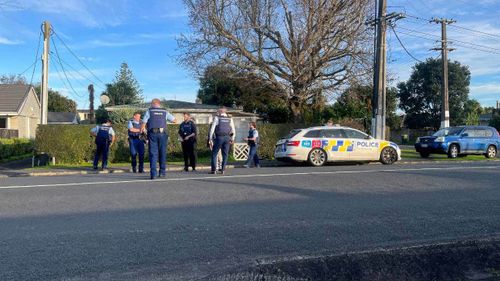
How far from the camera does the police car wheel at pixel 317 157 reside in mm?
15109

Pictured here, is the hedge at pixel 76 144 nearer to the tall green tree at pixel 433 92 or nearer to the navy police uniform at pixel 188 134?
the navy police uniform at pixel 188 134

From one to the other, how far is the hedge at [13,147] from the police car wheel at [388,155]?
63.2ft

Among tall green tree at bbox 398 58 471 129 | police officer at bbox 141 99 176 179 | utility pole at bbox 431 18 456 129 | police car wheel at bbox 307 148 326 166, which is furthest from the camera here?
tall green tree at bbox 398 58 471 129

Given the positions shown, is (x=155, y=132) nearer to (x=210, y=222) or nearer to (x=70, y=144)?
(x=210, y=222)

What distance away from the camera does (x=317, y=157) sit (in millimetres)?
15227

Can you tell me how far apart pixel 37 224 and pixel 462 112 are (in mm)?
52769

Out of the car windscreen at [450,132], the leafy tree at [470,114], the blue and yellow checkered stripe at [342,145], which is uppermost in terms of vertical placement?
the leafy tree at [470,114]

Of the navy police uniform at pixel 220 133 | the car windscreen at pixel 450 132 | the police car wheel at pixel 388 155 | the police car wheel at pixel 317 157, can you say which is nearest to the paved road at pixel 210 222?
the navy police uniform at pixel 220 133

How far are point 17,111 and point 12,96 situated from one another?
3620 mm

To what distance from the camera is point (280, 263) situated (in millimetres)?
3891

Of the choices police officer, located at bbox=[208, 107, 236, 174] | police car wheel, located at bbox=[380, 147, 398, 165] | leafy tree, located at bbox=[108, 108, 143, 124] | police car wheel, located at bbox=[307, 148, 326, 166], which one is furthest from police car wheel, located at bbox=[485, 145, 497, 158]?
leafy tree, located at bbox=[108, 108, 143, 124]

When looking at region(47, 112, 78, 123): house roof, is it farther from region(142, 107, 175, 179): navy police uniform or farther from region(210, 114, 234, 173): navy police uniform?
region(142, 107, 175, 179): navy police uniform

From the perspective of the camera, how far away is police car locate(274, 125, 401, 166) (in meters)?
15.1

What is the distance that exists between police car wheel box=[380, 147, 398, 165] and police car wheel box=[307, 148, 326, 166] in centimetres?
233
